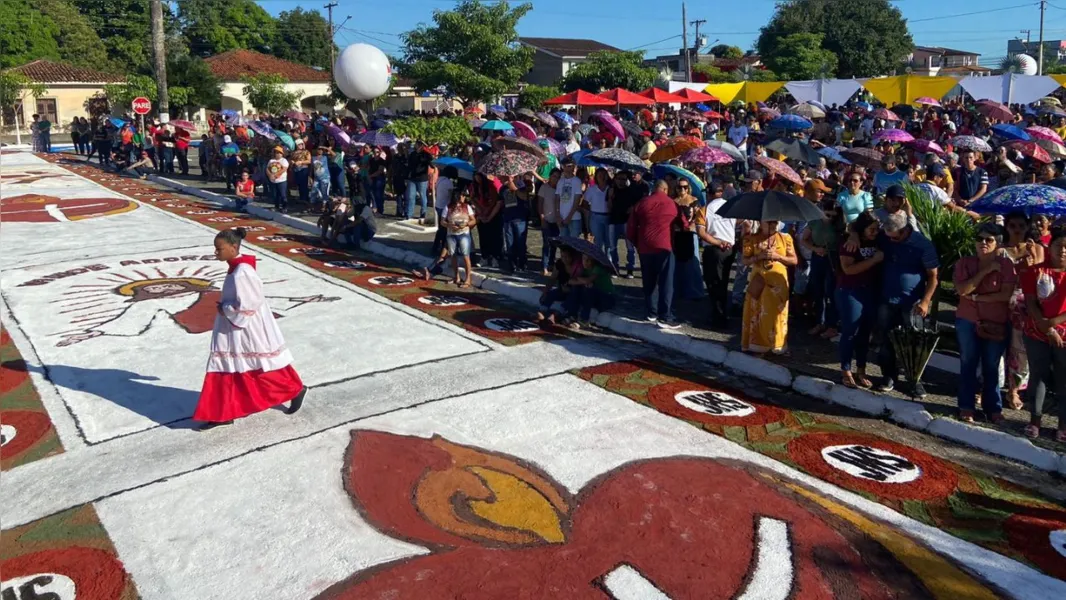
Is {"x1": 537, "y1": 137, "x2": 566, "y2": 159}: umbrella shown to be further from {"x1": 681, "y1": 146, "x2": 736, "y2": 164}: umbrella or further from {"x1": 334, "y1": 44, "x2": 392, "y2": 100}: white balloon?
{"x1": 334, "y1": 44, "x2": 392, "y2": 100}: white balloon

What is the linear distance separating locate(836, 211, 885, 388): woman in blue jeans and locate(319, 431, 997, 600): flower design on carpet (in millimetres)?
2025

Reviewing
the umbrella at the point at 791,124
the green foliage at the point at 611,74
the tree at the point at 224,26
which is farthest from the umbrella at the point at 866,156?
the tree at the point at 224,26

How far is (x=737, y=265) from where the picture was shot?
9938mm

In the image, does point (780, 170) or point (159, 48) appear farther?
point (159, 48)

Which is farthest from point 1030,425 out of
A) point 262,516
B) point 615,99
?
point 615,99

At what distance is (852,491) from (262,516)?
384 centimetres

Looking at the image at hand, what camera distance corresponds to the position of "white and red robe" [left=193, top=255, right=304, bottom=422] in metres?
6.40

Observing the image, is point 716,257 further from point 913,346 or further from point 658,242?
point 913,346

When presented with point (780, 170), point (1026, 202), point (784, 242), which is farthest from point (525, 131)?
point (1026, 202)

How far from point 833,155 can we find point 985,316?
760cm

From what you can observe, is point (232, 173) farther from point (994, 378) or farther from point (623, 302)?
point (994, 378)

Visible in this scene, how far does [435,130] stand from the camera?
71.9ft

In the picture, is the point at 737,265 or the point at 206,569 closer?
the point at 206,569

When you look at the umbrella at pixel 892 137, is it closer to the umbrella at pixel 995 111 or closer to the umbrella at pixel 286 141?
the umbrella at pixel 995 111
